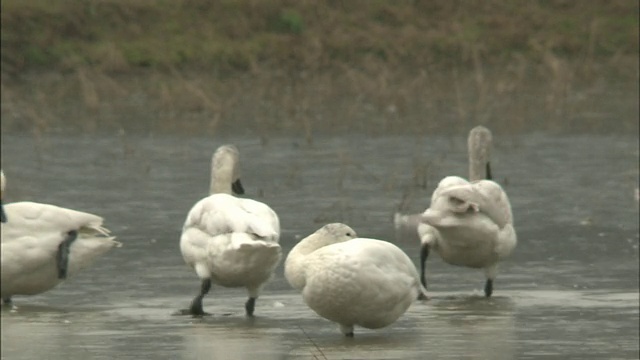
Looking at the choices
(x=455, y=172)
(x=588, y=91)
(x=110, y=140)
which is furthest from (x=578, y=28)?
(x=455, y=172)

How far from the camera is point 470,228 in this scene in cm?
1256

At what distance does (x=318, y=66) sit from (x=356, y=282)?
29.0m

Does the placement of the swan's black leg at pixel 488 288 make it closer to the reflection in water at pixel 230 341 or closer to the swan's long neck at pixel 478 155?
the reflection in water at pixel 230 341

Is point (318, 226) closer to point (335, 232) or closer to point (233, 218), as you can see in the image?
point (233, 218)

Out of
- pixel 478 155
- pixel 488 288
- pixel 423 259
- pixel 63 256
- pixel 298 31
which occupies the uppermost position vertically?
pixel 298 31

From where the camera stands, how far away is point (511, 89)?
33062 mm

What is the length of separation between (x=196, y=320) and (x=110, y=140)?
14.7 meters

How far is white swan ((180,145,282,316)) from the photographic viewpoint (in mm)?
11109

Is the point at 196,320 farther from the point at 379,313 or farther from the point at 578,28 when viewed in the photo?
the point at 578,28

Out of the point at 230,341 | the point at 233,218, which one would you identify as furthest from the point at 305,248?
the point at 233,218

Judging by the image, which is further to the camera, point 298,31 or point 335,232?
point 298,31

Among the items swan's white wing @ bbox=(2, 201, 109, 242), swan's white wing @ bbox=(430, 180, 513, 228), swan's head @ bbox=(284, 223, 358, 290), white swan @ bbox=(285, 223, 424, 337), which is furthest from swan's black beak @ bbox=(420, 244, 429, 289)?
white swan @ bbox=(285, 223, 424, 337)

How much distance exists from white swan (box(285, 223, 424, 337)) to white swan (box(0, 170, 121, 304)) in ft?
7.94

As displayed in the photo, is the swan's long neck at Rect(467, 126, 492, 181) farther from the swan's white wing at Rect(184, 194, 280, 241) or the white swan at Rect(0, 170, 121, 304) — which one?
the white swan at Rect(0, 170, 121, 304)
